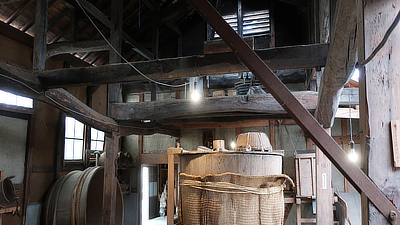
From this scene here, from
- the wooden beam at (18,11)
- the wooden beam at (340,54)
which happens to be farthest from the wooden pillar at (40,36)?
the wooden beam at (340,54)

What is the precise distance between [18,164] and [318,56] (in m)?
6.34

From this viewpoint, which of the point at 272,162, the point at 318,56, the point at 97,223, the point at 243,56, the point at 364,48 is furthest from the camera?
the point at 97,223

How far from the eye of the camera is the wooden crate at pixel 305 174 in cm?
705

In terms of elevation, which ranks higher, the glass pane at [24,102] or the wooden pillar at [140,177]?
the glass pane at [24,102]

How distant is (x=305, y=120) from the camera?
211cm

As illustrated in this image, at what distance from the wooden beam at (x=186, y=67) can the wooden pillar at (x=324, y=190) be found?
2042mm

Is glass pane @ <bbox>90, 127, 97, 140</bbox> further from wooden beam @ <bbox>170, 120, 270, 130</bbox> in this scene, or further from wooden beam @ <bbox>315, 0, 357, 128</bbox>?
wooden beam @ <bbox>315, 0, 357, 128</bbox>

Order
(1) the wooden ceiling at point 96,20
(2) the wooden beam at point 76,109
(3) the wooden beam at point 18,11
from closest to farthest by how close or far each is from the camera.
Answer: (2) the wooden beam at point 76,109 < (3) the wooden beam at point 18,11 < (1) the wooden ceiling at point 96,20

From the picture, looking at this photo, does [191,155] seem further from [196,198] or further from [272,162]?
[272,162]

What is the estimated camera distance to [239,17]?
907cm

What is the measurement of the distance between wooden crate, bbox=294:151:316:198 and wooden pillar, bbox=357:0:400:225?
5.51 metres

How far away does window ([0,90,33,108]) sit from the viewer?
6.46 metres

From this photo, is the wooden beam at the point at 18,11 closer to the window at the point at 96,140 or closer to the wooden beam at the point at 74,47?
the wooden beam at the point at 74,47

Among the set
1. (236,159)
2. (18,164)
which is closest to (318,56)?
(236,159)
